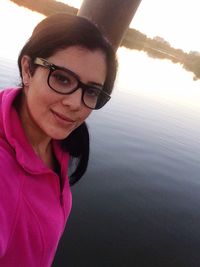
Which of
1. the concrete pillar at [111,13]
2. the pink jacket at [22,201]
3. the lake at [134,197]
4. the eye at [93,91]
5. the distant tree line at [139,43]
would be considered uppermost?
the concrete pillar at [111,13]

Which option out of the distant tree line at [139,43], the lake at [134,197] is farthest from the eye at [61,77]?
the distant tree line at [139,43]

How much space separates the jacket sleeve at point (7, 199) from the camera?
130 centimetres

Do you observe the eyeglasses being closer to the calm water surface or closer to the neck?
the neck

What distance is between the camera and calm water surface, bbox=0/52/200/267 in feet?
18.2

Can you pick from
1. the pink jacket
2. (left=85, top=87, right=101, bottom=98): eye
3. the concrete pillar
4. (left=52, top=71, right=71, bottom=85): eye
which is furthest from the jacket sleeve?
the concrete pillar

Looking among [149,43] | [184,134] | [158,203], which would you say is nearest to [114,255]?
[158,203]

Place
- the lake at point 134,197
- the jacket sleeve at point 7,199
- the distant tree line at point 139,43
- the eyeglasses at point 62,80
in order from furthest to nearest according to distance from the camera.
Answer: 1. the distant tree line at point 139,43
2. the lake at point 134,197
3. the eyeglasses at point 62,80
4. the jacket sleeve at point 7,199

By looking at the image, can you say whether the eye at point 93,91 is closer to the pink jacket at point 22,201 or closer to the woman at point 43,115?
the woman at point 43,115

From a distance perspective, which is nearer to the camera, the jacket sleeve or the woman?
the jacket sleeve

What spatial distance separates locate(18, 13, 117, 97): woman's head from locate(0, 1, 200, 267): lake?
80cm

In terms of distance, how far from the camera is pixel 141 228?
253 inches

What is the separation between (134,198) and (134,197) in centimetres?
4

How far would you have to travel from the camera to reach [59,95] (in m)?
1.68

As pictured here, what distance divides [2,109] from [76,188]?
213 inches
